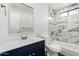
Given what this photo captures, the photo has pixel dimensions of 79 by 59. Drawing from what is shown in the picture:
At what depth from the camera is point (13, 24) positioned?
1812mm

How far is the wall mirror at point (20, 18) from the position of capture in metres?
1.79

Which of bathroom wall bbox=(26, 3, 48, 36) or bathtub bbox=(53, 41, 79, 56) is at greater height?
bathroom wall bbox=(26, 3, 48, 36)

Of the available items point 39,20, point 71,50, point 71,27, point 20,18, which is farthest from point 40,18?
point 71,50

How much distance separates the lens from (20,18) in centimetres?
206

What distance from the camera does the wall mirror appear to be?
1792mm

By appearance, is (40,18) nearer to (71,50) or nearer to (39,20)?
(39,20)

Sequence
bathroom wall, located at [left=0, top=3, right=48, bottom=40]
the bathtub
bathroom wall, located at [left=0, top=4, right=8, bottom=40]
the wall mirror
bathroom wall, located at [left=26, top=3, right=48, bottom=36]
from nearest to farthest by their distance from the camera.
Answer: bathroom wall, located at [left=0, top=4, right=8, bottom=40], bathroom wall, located at [left=0, top=3, right=48, bottom=40], the wall mirror, the bathtub, bathroom wall, located at [left=26, top=3, right=48, bottom=36]

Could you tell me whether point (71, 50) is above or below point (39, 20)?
below

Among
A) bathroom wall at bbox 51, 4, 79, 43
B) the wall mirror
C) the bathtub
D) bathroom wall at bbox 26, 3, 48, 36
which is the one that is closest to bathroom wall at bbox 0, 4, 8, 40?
the wall mirror

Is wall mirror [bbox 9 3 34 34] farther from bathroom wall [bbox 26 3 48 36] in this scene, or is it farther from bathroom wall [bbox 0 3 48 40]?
bathroom wall [bbox 26 3 48 36]

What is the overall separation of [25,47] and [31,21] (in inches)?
49.3

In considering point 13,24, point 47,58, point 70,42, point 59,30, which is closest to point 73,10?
point 59,30

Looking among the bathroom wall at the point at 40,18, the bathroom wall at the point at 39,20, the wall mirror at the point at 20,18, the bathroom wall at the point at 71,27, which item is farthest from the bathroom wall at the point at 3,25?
the bathroom wall at the point at 71,27

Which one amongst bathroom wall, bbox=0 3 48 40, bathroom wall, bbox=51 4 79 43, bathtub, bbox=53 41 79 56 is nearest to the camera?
bathroom wall, bbox=0 3 48 40
